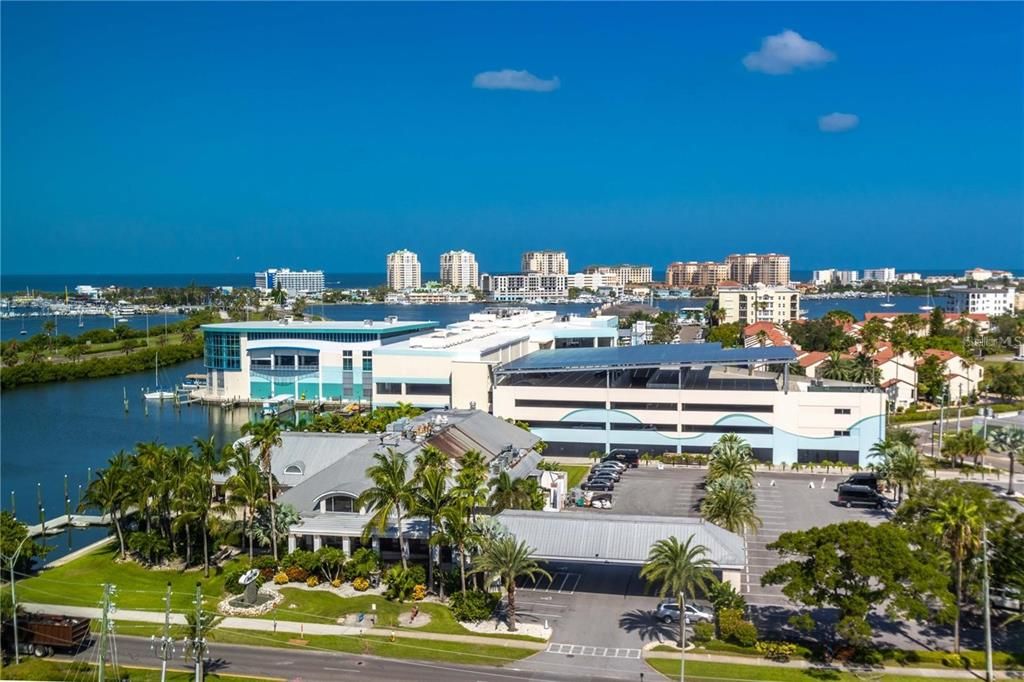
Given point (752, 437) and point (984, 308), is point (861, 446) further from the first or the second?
point (984, 308)

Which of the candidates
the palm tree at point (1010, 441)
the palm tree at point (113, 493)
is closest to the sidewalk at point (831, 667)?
the palm tree at point (113, 493)

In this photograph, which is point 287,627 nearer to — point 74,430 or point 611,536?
point 611,536

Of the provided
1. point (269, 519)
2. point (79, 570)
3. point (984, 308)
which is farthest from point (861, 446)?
point (984, 308)

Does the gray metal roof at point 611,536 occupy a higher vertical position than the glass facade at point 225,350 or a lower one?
lower

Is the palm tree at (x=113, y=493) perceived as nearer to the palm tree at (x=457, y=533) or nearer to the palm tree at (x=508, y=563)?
the palm tree at (x=457, y=533)

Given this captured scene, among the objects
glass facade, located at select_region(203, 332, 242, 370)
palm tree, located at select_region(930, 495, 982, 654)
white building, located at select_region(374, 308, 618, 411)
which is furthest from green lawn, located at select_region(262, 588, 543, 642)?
glass facade, located at select_region(203, 332, 242, 370)

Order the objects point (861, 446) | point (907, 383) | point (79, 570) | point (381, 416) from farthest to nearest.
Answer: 1. point (907, 383)
2. point (381, 416)
3. point (861, 446)
4. point (79, 570)
